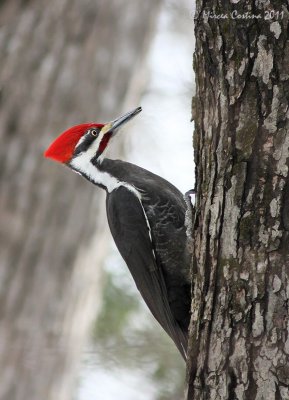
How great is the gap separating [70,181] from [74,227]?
305mm

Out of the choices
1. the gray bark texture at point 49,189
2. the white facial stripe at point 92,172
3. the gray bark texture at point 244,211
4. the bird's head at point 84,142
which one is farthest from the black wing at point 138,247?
the gray bark texture at point 49,189

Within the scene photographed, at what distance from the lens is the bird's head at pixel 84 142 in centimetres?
425

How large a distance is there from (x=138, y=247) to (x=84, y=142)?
0.73m

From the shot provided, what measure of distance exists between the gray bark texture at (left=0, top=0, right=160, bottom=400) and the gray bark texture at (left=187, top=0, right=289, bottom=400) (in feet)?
9.06

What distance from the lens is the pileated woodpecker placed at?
3746mm

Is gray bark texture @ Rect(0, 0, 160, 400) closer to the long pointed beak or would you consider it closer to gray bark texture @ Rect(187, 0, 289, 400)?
the long pointed beak

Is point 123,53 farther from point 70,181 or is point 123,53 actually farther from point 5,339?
point 5,339

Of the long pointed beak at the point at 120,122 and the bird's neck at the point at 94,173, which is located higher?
the long pointed beak at the point at 120,122

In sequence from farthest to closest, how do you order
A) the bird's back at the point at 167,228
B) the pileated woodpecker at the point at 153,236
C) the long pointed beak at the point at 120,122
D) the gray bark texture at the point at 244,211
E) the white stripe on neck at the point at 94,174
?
the long pointed beak at the point at 120,122 < the white stripe on neck at the point at 94,174 < the bird's back at the point at 167,228 < the pileated woodpecker at the point at 153,236 < the gray bark texture at the point at 244,211

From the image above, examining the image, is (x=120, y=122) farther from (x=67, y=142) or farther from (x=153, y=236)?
(x=153, y=236)

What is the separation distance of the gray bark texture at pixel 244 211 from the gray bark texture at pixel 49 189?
2.76m

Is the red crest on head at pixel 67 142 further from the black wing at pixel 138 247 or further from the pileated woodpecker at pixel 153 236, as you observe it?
the black wing at pixel 138 247

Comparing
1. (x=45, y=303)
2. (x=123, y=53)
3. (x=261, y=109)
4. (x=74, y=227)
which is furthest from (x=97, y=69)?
(x=261, y=109)

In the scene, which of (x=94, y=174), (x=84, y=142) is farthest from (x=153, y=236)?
(x=84, y=142)
